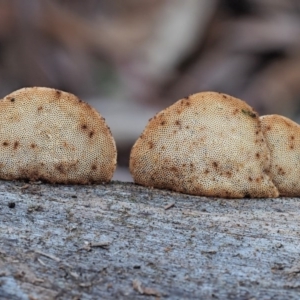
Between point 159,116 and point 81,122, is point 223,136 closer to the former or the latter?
point 159,116

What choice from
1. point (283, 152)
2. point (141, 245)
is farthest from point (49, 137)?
point (283, 152)

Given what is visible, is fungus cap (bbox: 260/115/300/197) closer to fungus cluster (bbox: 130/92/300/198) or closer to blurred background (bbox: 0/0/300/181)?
fungus cluster (bbox: 130/92/300/198)

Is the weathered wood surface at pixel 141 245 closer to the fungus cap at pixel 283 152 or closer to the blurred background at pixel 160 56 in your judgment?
the fungus cap at pixel 283 152

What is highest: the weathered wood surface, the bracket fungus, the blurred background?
the blurred background

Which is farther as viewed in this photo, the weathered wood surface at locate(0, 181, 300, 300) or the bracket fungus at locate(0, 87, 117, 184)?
the bracket fungus at locate(0, 87, 117, 184)

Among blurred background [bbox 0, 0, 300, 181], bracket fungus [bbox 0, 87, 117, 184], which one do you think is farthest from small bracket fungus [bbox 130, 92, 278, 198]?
blurred background [bbox 0, 0, 300, 181]

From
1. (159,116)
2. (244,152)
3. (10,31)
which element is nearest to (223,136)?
(244,152)

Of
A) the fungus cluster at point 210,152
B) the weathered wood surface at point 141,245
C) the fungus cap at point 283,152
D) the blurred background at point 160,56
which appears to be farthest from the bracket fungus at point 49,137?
the blurred background at point 160,56
